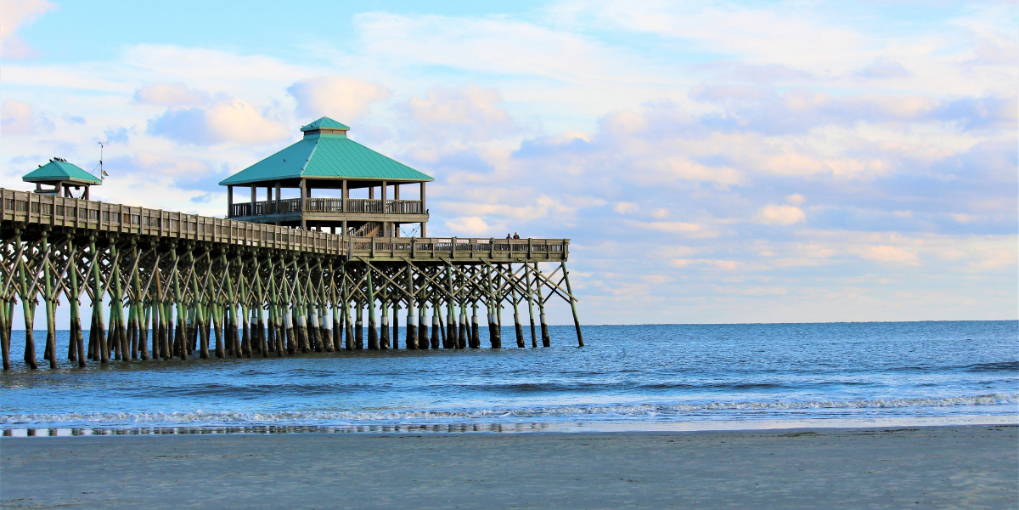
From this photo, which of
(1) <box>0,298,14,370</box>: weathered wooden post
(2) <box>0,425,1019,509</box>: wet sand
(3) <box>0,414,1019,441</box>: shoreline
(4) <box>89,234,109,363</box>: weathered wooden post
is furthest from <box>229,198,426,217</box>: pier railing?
(2) <box>0,425,1019,509</box>: wet sand

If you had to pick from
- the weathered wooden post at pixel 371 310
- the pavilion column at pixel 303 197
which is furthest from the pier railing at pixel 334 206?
the weathered wooden post at pixel 371 310

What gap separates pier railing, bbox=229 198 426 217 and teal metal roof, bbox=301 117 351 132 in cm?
548

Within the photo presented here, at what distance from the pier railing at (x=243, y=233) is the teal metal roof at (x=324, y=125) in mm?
6472

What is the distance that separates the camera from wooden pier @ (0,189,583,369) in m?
37.4

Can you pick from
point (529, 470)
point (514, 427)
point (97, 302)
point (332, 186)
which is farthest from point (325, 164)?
point (529, 470)

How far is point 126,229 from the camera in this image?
39.5m

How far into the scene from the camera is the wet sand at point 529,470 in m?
13.4

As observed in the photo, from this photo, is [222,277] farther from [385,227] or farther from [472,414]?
[472,414]

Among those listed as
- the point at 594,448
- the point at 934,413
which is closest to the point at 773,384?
the point at 934,413

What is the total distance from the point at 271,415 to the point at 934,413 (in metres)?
12.5

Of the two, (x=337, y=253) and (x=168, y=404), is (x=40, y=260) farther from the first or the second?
(x=337, y=253)

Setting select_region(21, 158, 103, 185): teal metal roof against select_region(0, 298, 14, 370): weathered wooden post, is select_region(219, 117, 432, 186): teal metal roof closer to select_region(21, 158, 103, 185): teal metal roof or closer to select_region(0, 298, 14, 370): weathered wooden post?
select_region(21, 158, 103, 185): teal metal roof

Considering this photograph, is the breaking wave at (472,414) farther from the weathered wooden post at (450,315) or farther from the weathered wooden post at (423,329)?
the weathered wooden post at (423,329)

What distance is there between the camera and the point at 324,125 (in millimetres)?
64500
